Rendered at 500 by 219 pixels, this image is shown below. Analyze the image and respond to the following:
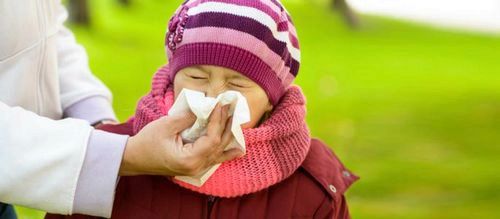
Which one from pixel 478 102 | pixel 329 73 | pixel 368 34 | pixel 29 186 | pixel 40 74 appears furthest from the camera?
pixel 368 34

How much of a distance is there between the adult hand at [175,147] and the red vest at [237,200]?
0.69ft

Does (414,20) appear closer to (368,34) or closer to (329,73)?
(368,34)

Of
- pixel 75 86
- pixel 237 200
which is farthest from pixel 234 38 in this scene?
pixel 75 86

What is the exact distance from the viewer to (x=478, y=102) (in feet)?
Answer: 14.7

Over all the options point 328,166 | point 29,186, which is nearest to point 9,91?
point 29,186

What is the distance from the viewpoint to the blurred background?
3.73 meters

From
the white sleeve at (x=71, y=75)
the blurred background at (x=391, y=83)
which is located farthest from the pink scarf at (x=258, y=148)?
the blurred background at (x=391, y=83)

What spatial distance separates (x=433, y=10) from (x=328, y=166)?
360 cm

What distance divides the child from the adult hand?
0.12 metres

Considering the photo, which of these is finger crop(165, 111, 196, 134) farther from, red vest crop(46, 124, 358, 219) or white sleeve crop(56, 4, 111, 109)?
white sleeve crop(56, 4, 111, 109)

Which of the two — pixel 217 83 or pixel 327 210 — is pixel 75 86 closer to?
pixel 217 83

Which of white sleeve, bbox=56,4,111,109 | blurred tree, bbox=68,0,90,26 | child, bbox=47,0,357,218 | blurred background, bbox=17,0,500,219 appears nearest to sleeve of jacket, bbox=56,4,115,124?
white sleeve, bbox=56,4,111,109

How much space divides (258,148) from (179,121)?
0.81 feet

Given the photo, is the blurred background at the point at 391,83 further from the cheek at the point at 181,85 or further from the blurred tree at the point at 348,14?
the cheek at the point at 181,85
